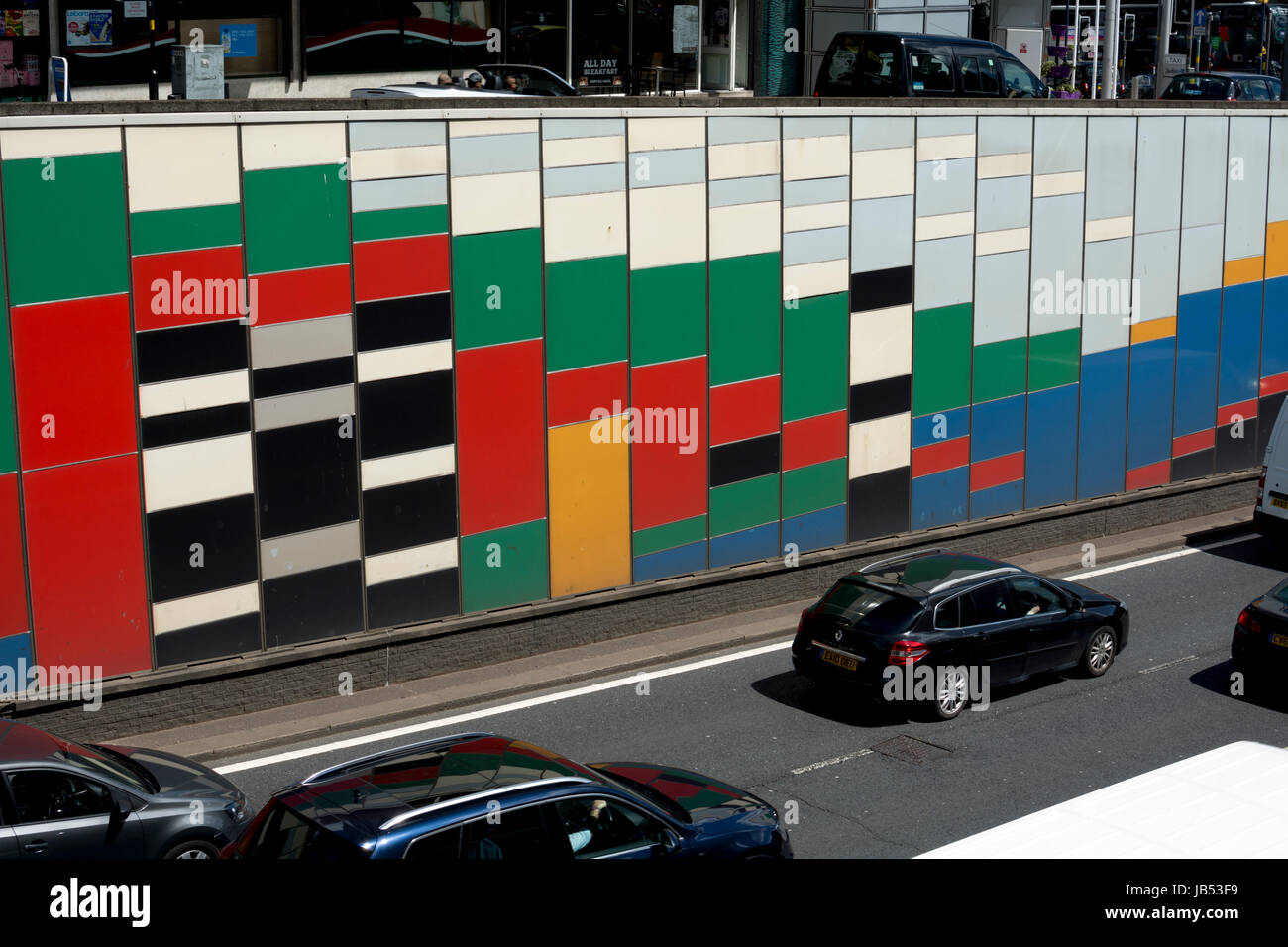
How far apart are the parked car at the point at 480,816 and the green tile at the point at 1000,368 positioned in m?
11.8

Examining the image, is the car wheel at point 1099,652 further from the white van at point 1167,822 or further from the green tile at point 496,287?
the white van at point 1167,822

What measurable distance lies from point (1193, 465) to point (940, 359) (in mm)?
6403

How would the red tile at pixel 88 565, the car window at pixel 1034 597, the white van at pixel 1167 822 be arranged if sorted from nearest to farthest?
the white van at pixel 1167 822 → the red tile at pixel 88 565 → the car window at pixel 1034 597

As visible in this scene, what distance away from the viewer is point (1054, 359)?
20844 millimetres

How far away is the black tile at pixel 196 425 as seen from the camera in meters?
13.2

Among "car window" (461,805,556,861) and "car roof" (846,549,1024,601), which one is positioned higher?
"car window" (461,805,556,861)

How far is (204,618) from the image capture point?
45.0ft

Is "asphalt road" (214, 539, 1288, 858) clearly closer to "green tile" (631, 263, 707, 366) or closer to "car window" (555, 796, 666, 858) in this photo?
"car window" (555, 796, 666, 858)

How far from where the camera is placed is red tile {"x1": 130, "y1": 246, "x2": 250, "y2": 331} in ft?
42.4

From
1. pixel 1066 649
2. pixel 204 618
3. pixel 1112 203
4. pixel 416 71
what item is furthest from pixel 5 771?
pixel 416 71

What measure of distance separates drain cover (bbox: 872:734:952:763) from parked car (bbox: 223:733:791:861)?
4316 mm

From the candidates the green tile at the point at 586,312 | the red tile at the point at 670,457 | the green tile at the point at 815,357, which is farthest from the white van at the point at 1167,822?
the green tile at the point at 815,357

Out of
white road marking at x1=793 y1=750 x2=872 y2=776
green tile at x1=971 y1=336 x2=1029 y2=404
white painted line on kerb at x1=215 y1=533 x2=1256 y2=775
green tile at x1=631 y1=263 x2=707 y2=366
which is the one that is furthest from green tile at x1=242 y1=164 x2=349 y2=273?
green tile at x1=971 y1=336 x2=1029 y2=404

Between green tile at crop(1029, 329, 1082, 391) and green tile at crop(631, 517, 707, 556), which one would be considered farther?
green tile at crop(1029, 329, 1082, 391)
